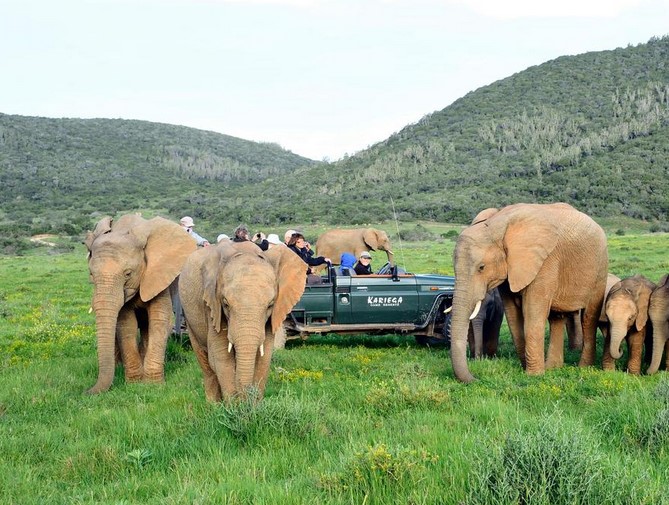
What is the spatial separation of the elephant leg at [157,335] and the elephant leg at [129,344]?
0.19m

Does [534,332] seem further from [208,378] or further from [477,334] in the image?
[208,378]

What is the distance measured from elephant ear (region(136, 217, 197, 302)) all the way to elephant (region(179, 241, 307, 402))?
1.38 m

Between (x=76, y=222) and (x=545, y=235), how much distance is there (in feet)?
199

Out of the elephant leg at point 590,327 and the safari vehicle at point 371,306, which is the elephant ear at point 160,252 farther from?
the elephant leg at point 590,327

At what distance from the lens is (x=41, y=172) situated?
11162cm

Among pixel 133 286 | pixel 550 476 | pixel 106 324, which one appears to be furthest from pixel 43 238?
pixel 550 476

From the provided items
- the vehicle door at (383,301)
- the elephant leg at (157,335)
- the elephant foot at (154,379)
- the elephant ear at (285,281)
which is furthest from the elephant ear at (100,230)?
the vehicle door at (383,301)

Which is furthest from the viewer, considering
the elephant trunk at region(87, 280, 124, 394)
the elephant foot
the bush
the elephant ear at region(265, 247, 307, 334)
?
the elephant foot

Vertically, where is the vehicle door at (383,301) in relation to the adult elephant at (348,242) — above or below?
below

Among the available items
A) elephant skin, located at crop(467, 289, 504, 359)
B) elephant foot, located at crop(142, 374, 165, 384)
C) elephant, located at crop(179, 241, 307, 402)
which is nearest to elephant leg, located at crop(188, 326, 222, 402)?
elephant, located at crop(179, 241, 307, 402)

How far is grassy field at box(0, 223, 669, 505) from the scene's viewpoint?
182 inches

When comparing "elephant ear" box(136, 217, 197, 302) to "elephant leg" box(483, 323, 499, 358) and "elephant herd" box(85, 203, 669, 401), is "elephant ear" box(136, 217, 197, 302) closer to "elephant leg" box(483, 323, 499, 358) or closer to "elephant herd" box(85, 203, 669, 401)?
"elephant herd" box(85, 203, 669, 401)

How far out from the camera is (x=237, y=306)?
7113mm

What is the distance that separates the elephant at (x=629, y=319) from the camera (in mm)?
9539
